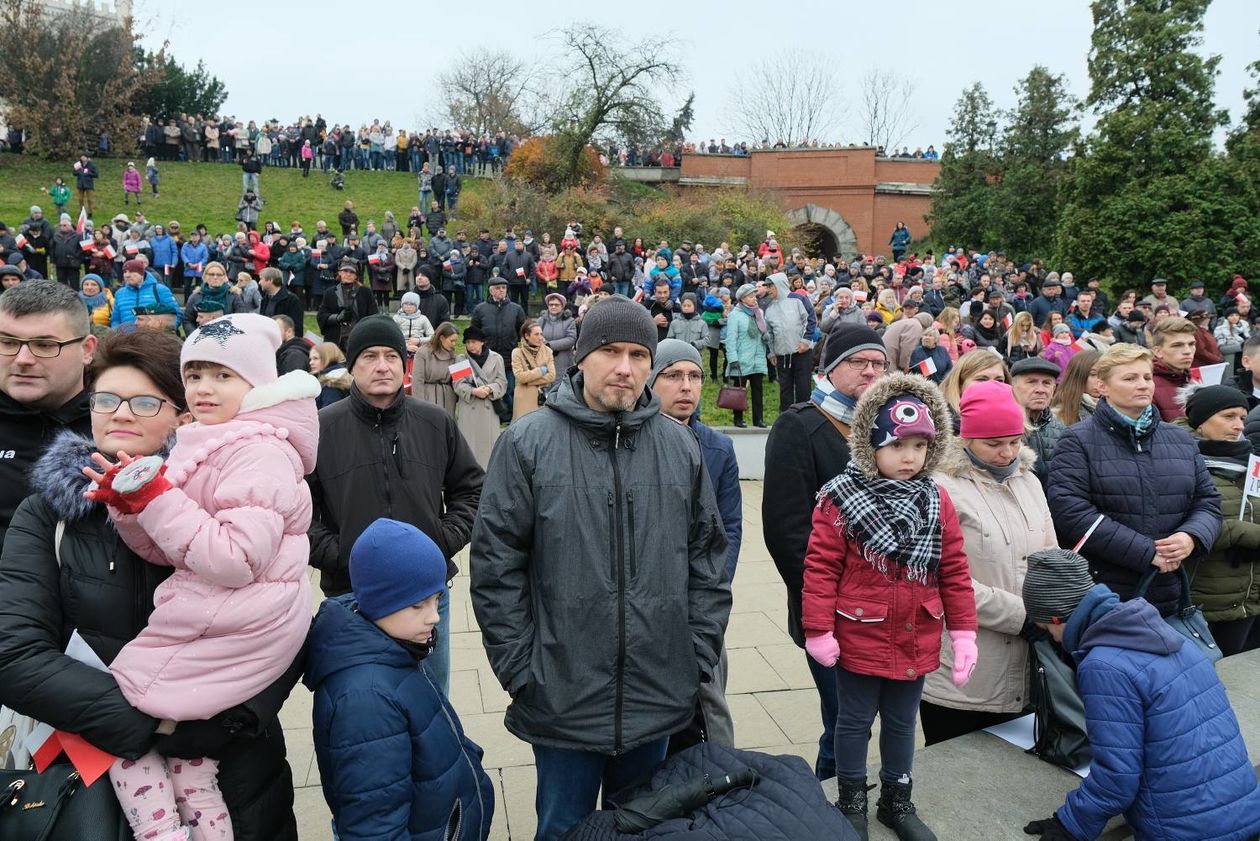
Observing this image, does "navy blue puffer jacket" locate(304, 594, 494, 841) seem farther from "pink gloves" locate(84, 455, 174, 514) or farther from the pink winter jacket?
"pink gloves" locate(84, 455, 174, 514)

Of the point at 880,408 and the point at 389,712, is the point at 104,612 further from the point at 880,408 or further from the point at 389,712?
the point at 880,408

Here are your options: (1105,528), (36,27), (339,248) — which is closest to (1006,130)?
(339,248)

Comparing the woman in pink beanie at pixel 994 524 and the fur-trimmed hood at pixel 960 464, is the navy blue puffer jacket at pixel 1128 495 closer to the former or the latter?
the woman in pink beanie at pixel 994 524

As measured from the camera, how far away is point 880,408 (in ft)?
9.49

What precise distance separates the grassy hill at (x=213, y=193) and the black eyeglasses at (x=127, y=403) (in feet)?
90.3

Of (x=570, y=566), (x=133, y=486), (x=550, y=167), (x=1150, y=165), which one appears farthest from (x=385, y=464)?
(x=550, y=167)

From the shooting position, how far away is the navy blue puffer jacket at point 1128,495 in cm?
365

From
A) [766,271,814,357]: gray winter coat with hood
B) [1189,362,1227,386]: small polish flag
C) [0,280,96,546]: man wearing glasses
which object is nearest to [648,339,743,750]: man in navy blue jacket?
[0,280,96,546]: man wearing glasses

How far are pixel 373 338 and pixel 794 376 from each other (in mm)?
9200

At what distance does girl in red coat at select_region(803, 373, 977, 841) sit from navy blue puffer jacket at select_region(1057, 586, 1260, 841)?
0.44 metres

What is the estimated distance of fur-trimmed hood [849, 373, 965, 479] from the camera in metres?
2.89

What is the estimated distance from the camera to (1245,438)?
173 inches

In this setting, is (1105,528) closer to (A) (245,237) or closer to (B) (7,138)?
(A) (245,237)

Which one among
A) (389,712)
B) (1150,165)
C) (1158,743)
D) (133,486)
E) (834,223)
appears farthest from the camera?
(834,223)
